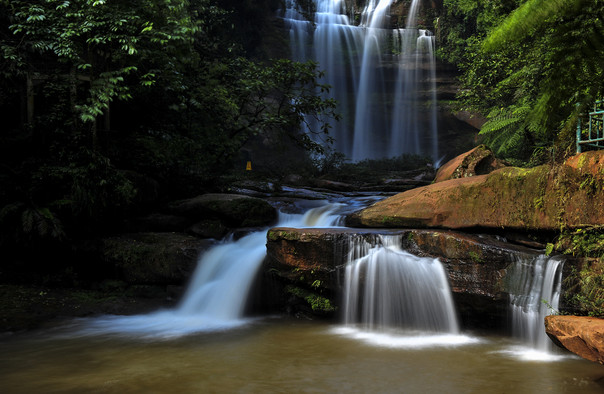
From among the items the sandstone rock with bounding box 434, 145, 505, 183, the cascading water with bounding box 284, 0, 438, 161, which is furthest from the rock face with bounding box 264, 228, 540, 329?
the cascading water with bounding box 284, 0, 438, 161

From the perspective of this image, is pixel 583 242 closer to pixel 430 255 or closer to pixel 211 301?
pixel 430 255

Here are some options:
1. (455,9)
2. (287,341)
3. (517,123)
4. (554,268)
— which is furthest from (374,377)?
(455,9)

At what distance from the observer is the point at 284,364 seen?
501 cm

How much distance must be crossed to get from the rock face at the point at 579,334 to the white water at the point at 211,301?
15.1 feet

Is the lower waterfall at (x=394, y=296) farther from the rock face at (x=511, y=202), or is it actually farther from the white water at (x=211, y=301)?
the white water at (x=211, y=301)

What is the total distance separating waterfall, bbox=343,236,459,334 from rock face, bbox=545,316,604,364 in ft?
5.02

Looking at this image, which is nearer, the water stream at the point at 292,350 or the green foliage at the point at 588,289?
the water stream at the point at 292,350

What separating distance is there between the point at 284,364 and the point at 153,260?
455 cm

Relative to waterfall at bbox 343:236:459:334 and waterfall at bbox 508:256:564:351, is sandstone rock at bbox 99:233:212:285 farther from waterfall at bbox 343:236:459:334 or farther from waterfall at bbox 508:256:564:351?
waterfall at bbox 508:256:564:351

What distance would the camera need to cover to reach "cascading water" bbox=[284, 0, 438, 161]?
100ft

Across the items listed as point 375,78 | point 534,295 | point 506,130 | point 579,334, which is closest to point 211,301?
point 534,295

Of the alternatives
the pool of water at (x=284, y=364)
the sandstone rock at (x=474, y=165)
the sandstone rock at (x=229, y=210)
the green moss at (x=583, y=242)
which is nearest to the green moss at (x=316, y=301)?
the pool of water at (x=284, y=364)

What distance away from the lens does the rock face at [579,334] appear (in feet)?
14.6

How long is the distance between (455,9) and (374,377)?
24260mm
